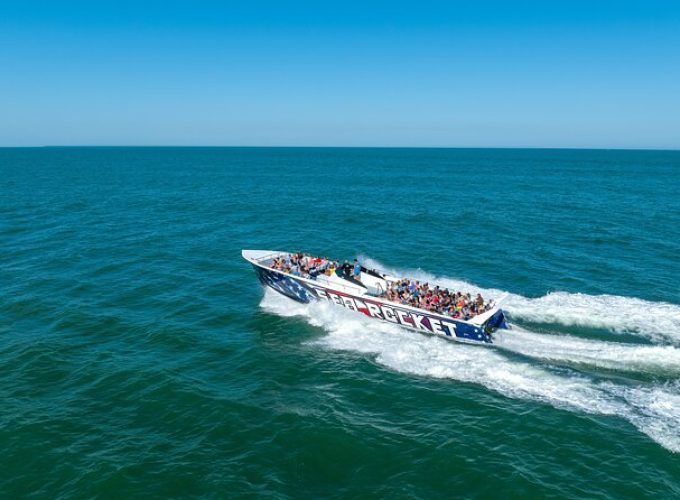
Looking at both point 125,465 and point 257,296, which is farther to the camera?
point 257,296

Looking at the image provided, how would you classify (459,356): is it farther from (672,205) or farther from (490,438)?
(672,205)

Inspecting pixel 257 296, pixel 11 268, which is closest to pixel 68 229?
pixel 11 268

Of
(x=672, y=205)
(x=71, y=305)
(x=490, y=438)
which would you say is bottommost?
(x=490, y=438)

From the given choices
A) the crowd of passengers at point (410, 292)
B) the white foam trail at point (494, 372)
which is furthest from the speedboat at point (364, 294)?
the white foam trail at point (494, 372)

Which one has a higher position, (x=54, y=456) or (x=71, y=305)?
(x=71, y=305)

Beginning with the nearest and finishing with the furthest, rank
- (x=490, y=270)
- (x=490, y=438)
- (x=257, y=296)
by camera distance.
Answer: (x=490, y=438), (x=257, y=296), (x=490, y=270)

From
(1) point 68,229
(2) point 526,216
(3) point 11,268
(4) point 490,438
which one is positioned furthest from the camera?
(2) point 526,216

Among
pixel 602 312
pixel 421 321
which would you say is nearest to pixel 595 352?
pixel 602 312

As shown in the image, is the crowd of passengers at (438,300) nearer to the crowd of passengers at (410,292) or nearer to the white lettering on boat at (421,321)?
the crowd of passengers at (410,292)

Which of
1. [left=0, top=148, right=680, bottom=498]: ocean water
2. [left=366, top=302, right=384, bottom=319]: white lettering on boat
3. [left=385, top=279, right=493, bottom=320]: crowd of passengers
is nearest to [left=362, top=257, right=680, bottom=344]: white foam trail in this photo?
[left=0, top=148, right=680, bottom=498]: ocean water
